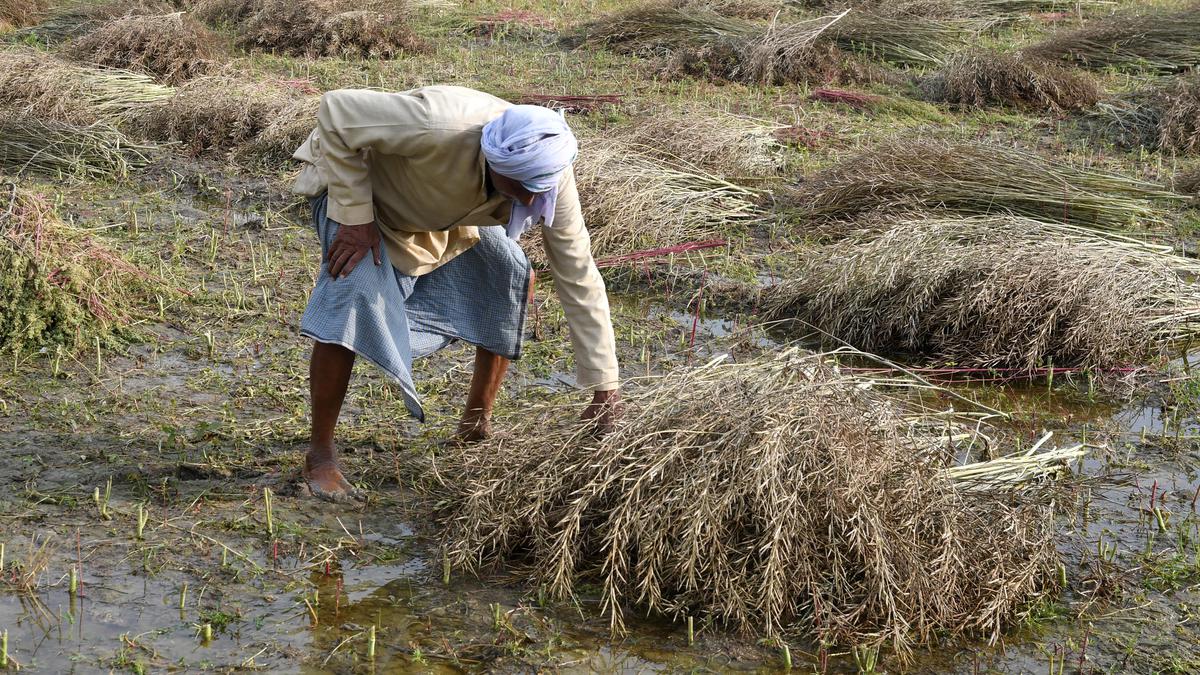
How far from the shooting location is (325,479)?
3.49 m

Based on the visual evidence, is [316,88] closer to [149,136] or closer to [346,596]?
[149,136]

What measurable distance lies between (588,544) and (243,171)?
470cm

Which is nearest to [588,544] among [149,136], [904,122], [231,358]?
[231,358]

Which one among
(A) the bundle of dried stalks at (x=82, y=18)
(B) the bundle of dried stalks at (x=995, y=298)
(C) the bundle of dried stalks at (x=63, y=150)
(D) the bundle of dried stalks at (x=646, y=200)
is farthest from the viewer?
(A) the bundle of dried stalks at (x=82, y=18)

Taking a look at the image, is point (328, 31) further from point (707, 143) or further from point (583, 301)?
point (583, 301)

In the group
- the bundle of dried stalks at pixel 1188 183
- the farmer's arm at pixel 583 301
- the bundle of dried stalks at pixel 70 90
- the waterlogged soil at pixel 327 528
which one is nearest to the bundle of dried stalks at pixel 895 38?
the bundle of dried stalks at pixel 1188 183

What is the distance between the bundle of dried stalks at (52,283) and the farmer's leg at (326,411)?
4.65ft

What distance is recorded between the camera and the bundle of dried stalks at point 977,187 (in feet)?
20.2

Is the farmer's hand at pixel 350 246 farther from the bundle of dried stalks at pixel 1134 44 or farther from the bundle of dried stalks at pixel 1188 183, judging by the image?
the bundle of dried stalks at pixel 1134 44

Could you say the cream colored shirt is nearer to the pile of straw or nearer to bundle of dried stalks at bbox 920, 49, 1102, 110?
bundle of dried stalks at bbox 920, 49, 1102, 110

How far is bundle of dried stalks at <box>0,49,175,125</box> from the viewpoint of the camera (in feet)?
24.6

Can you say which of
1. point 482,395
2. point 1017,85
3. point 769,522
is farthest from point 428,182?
point 1017,85

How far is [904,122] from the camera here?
28.3 ft

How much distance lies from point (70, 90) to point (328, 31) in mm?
2835
